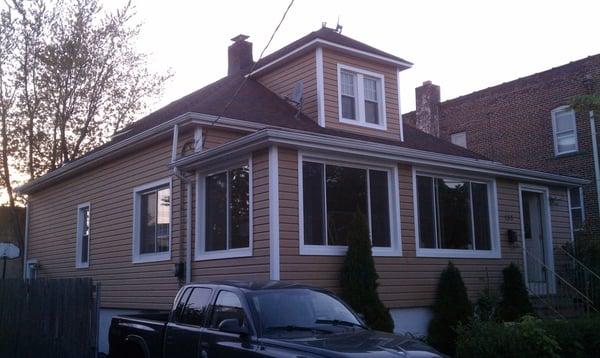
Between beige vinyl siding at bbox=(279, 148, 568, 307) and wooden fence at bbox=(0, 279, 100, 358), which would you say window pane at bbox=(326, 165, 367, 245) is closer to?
beige vinyl siding at bbox=(279, 148, 568, 307)

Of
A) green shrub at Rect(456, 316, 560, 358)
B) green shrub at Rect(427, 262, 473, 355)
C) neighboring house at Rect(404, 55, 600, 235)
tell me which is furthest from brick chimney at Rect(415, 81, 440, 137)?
green shrub at Rect(456, 316, 560, 358)

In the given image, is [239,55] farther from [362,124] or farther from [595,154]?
[595,154]

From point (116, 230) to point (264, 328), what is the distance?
10030mm

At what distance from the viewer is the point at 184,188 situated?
13422 millimetres

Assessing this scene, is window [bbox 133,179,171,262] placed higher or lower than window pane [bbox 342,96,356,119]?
lower

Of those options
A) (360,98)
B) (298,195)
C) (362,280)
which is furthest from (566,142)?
(298,195)

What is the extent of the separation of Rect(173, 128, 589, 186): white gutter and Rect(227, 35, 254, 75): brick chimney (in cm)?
765

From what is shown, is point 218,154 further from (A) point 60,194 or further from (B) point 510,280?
(A) point 60,194

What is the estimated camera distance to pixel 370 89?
53.1ft

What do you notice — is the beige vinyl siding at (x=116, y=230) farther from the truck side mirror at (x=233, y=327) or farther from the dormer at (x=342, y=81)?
the truck side mirror at (x=233, y=327)

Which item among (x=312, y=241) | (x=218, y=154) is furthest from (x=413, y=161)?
(x=218, y=154)

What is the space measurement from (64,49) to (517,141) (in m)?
17.1

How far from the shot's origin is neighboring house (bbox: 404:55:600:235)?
2306 cm

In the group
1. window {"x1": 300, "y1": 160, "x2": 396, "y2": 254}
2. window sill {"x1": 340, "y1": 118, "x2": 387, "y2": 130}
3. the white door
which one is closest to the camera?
window {"x1": 300, "y1": 160, "x2": 396, "y2": 254}
